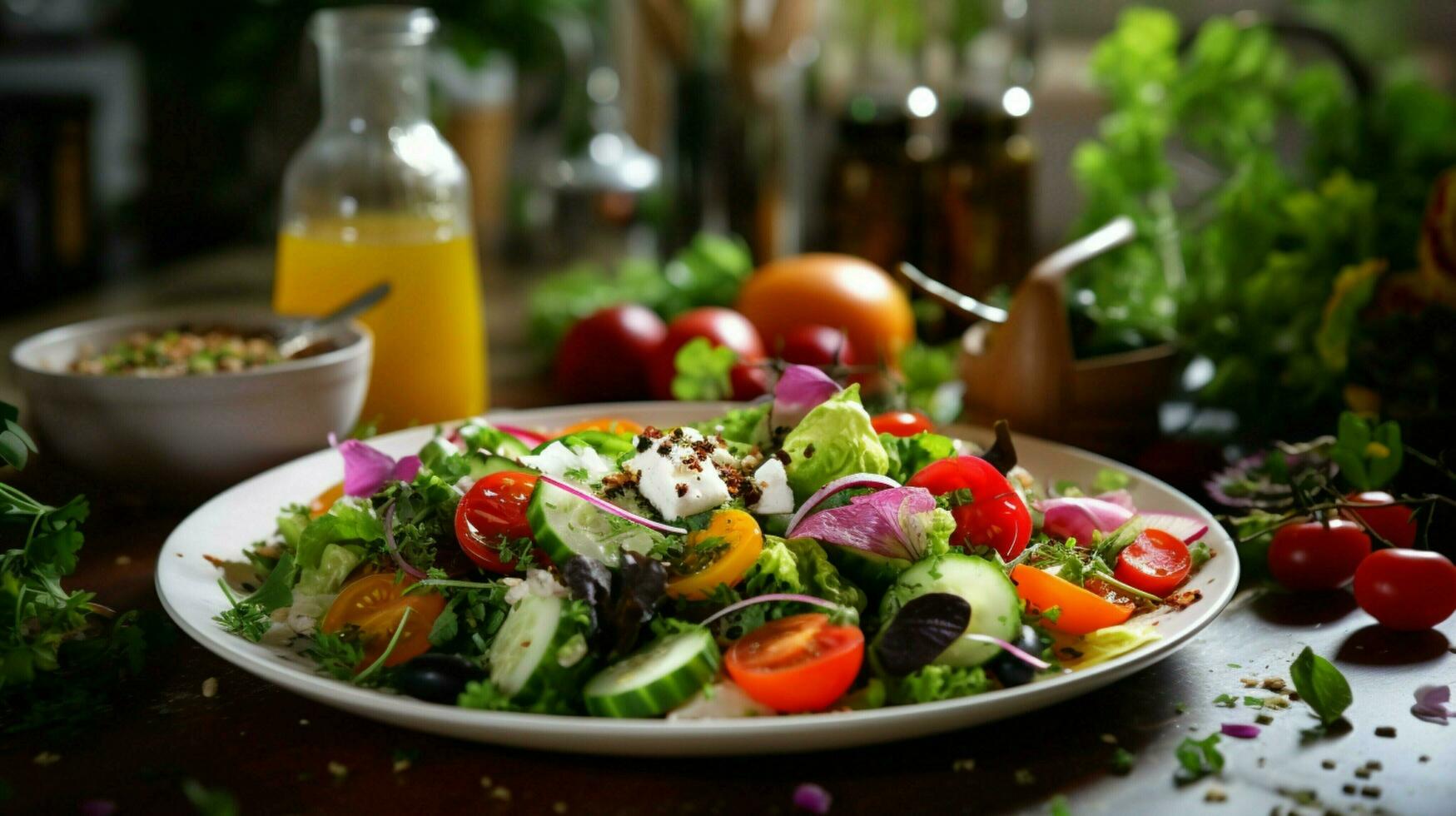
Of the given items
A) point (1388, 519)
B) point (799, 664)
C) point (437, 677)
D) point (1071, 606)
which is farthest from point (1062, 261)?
point (437, 677)

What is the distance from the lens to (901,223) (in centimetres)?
259

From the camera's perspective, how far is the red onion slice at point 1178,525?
1230 mm

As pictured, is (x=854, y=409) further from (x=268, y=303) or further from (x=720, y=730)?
(x=268, y=303)

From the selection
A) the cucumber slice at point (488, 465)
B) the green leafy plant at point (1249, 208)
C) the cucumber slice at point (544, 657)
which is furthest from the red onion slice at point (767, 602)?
the green leafy plant at point (1249, 208)

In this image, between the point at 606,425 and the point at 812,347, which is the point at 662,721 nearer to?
the point at 606,425

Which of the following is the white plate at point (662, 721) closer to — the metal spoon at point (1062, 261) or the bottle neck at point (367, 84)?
the metal spoon at point (1062, 261)

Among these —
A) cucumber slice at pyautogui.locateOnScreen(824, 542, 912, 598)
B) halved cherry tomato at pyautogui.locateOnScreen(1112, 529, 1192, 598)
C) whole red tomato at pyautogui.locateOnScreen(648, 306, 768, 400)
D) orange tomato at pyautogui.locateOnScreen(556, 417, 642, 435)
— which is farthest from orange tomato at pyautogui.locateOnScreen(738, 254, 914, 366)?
cucumber slice at pyautogui.locateOnScreen(824, 542, 912, 598)

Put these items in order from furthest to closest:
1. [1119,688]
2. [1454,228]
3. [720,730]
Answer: [1454,228]
[1119,688]
[720,730]

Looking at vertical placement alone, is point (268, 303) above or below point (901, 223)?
below

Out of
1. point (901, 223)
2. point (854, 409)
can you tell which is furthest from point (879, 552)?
point (901, 223)

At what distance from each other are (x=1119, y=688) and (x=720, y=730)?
40 centimetres

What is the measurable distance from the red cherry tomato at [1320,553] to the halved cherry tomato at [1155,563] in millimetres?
148

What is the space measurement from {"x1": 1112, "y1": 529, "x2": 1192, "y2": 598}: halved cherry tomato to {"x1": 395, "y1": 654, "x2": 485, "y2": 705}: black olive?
0.60 meters

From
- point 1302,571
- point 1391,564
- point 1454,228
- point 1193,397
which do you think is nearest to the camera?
point 1391,564
